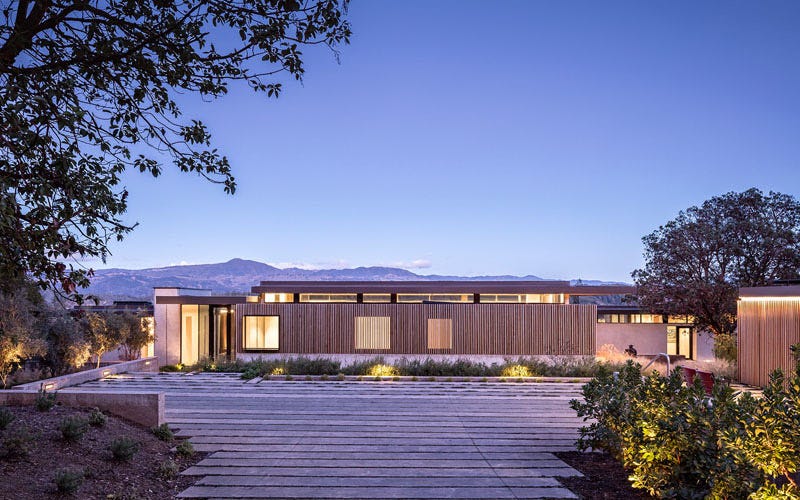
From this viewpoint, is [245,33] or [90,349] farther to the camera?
[90,349]

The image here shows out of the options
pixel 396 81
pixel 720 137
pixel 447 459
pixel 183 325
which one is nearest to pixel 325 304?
pixel 183 325

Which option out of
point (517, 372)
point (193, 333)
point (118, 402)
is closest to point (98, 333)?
point (193, 333)

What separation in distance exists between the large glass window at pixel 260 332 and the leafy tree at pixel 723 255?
1087 centimetres

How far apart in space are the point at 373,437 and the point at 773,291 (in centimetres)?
907

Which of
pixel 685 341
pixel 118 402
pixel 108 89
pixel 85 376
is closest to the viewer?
pixel 108 89

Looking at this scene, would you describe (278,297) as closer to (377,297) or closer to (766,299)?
(377,297)

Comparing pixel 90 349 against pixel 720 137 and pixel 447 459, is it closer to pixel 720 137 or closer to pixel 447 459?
pixel 447 459

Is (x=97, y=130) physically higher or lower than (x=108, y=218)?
higher

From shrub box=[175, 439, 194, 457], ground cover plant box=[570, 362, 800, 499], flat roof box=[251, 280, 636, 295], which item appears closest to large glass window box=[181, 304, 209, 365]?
flat roof box=[251, 280, 636, 295]

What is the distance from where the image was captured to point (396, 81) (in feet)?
53.6

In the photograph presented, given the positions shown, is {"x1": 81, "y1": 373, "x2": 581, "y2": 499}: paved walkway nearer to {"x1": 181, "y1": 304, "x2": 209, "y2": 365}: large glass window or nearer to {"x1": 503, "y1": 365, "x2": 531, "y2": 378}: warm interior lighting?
{"x1": 503, "y1": 365, "x2": 531, "y2": 378}: warm interior lighting

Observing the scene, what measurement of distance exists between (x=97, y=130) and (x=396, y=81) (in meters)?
13.1

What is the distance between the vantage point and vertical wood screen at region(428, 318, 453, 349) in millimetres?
15430

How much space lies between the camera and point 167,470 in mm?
4586
